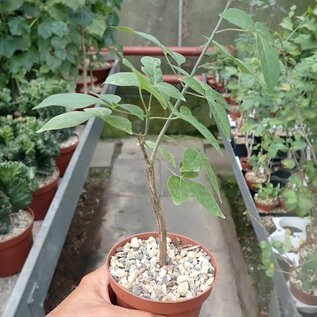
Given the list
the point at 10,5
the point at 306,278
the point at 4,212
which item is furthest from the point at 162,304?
the point at 10,5

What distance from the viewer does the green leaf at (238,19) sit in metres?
0.60

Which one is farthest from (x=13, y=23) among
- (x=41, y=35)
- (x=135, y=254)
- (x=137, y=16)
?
(x=135, y=254)

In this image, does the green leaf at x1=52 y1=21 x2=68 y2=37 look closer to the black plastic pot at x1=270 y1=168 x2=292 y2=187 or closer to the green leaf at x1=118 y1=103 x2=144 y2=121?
the black plastic pot at x1=270 y1=168 x2=292 y2=187

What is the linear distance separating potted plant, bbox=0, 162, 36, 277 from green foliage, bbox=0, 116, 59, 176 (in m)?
0.17

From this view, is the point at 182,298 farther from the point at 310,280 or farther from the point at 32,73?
the point at 32,73

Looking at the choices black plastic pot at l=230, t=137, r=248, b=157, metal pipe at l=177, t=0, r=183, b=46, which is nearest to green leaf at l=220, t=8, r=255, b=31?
black plastic pot at l=230, t=137, r=248, b=157

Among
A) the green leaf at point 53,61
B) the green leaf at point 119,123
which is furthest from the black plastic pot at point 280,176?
the green leaf at point 119,123

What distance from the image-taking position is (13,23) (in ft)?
8.14

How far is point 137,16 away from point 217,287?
3.04 metres

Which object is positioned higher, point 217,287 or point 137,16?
point 137,16

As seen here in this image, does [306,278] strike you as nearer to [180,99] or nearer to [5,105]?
[180,99]

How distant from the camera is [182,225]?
247 centimetres

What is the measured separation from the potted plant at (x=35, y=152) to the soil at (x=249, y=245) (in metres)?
1.03

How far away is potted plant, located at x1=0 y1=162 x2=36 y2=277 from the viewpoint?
157cm
